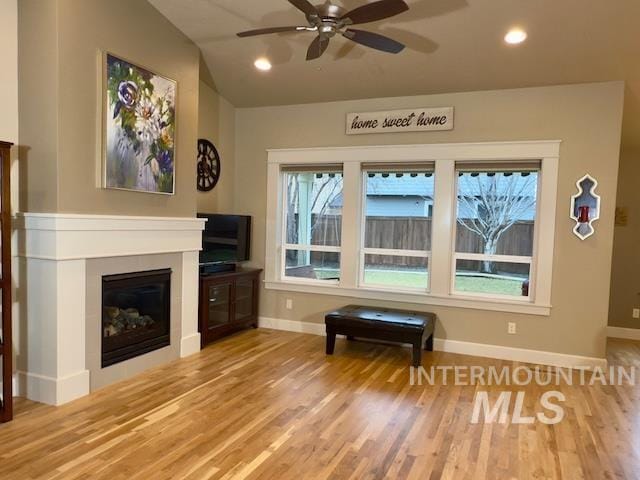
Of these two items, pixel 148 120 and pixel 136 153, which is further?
pixel 148 120

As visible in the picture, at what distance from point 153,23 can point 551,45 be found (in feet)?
10.8

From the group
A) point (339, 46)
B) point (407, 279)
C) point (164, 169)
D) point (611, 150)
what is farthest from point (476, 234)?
point (164, 169)

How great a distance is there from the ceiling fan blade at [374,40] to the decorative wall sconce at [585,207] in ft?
7.95

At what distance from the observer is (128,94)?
11.7 feet

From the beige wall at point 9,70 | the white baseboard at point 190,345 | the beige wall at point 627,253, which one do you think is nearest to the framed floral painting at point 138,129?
the beige wall at point 9,70

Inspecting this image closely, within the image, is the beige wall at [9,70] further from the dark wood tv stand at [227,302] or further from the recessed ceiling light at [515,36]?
the recessed ceiling light at [515,36]

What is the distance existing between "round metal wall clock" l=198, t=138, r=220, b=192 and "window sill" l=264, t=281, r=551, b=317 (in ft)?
4.49

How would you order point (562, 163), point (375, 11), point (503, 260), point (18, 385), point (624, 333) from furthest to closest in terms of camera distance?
1. point (624, 333)
2. point (503, 260)
3. point (562, 163)
4. point (18, 385)
5. point (375, 11)

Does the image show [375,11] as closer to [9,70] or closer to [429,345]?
[9,70]

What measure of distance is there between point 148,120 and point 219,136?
1668 mm

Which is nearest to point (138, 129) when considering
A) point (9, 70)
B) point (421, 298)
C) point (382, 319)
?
point (9, 70)

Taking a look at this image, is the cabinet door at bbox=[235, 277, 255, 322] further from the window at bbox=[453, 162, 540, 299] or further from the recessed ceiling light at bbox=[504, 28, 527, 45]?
the recessed ceiling light at bbox=[504, 28, 527, 45]

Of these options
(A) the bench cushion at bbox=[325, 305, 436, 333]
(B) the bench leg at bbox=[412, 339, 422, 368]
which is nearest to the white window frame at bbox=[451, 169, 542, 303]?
(A) the bench cushion at bbox=[325, 305, 436, 333]

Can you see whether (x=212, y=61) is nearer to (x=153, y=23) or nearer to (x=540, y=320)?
(x=153, y=23)
